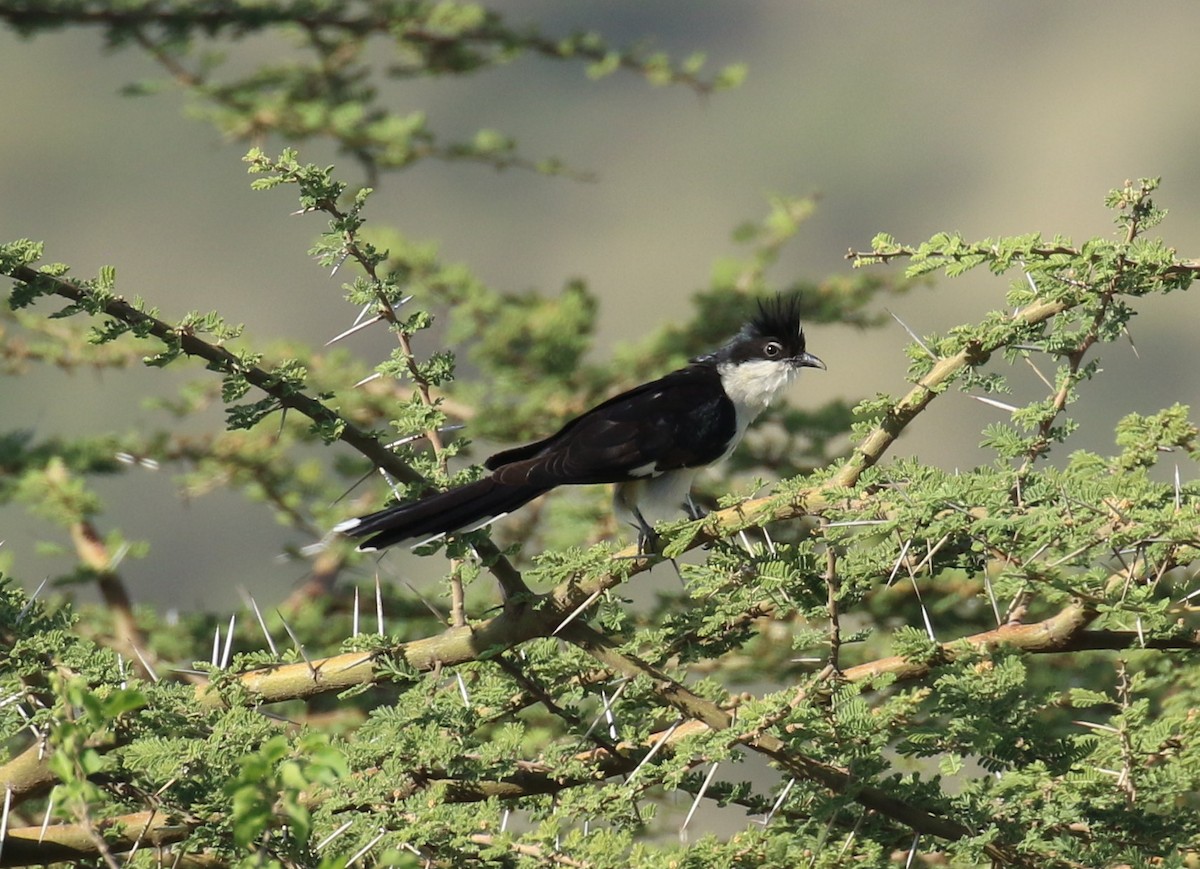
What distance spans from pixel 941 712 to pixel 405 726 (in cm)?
124

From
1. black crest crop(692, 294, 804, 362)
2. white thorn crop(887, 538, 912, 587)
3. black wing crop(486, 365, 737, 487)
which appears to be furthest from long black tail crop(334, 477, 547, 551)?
black crest crop(692, 294, 804, 362)

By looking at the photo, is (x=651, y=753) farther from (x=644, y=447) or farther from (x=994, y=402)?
(x=644, y=447)

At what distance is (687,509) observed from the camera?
614cm

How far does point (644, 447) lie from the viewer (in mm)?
5656

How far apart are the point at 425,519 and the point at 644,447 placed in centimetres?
186

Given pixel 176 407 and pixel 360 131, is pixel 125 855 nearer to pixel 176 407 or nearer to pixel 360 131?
pixel 176 407

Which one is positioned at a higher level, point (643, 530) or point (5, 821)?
point (643, 530)

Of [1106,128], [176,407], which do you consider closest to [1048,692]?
[176,407]

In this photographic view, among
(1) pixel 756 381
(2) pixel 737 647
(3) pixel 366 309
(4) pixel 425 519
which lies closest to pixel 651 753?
(2) pixel 737 647

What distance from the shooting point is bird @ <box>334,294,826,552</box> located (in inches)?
156

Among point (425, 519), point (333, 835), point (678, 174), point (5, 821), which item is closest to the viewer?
point (333, 835)

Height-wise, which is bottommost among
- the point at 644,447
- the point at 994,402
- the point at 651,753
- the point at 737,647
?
the point at 651,753

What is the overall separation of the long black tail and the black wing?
75cm

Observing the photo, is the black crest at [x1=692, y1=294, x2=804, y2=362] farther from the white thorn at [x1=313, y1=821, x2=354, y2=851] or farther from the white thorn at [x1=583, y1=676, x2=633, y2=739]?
the white thorn at [x1=313, y1=821, x2=354, y2=851]
